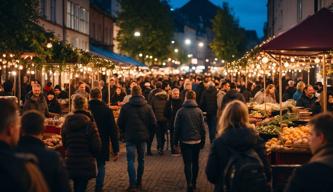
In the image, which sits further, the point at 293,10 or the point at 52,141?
the point at 293,10

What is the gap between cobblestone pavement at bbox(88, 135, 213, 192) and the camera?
42.0 feet

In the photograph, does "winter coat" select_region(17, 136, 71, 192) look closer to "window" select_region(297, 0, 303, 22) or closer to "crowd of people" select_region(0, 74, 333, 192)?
"crowd of people" select_region(0, 74, 333, 192)

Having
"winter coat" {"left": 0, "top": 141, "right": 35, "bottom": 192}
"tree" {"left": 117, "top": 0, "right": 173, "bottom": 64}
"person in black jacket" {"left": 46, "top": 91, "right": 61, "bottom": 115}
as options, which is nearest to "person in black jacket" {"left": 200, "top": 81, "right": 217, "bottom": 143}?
"person in black jacket" {"left": 46, "top": 91, "right": 61, "bottom": 115}

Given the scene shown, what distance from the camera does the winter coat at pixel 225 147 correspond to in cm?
674

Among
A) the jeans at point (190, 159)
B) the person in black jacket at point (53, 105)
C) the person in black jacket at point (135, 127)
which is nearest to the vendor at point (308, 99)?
the person in black jacket at point (53, 105)

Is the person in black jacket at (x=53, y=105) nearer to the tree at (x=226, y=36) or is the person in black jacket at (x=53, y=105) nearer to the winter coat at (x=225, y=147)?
the winter coat at (x=225, y=147)

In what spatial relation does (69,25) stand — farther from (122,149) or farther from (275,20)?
(122,149)

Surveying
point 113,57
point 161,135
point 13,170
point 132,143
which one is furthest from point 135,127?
point 113,57

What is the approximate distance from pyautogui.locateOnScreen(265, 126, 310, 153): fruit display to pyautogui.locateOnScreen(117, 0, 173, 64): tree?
5111 cm

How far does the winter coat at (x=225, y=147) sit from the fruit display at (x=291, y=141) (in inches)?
149

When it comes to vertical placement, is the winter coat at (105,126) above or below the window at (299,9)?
below

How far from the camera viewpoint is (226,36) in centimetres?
9162

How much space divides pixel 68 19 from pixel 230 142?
38642mm

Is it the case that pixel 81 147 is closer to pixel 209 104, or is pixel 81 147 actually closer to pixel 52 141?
pixel 52 141
